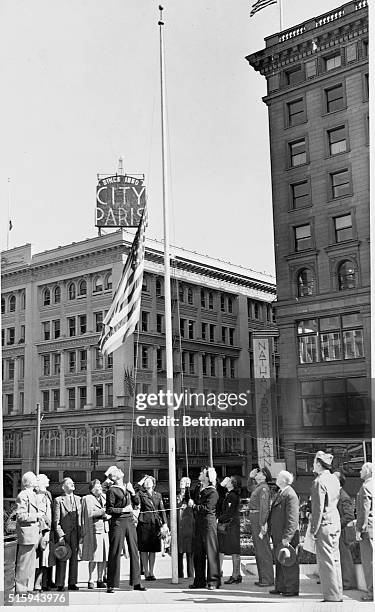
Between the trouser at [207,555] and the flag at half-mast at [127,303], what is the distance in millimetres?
1694

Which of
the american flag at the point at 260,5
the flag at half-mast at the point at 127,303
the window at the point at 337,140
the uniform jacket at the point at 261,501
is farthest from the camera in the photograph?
the american flag at the point at 260,5

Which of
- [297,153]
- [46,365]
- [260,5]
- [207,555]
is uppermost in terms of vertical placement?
[260,5]

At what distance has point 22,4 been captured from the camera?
21.6ft

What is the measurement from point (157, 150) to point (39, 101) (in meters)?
1.25

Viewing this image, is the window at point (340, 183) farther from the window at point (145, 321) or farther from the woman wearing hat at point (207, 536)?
the woman wearing hat at point (207, 536)

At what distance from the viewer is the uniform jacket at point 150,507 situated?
5777mm

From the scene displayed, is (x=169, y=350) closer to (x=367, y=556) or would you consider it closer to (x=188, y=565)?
Answer: (x=188, y=565)

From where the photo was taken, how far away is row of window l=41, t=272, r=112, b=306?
20.7ft

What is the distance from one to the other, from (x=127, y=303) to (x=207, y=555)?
2.14m

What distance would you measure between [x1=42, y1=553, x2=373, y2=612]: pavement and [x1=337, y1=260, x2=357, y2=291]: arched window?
230cm

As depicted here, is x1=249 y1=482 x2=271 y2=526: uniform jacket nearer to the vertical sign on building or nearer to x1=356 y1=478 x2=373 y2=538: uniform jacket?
the vertical sign on building

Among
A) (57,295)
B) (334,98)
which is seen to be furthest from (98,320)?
(334,98)

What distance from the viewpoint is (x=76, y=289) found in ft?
21.1

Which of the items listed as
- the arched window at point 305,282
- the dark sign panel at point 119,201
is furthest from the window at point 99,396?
the arched window at point 305,282
